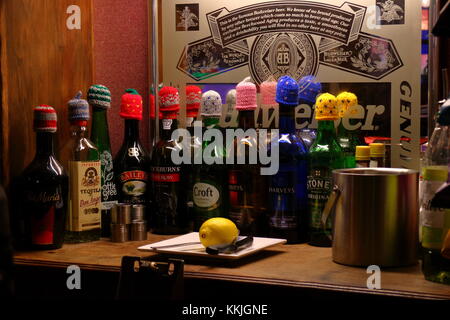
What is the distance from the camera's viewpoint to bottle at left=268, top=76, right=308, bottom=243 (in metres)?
1.36

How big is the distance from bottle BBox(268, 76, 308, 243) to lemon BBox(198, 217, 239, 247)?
0.17 m

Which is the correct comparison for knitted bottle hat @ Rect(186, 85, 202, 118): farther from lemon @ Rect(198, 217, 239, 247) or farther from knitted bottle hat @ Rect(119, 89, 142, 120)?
lemon @ Rect(198, 217, 239, 247)

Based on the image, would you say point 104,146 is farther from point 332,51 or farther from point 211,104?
point 332,51

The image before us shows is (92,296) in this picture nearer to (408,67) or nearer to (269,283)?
(269,283)

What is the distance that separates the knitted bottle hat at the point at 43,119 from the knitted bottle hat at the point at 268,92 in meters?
0.60

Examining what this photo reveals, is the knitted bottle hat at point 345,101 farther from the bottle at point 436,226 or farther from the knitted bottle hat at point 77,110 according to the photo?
the knitted bottle hat at point 77,110

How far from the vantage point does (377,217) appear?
1126mm

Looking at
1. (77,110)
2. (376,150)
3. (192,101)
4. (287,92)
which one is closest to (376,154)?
(376,150)

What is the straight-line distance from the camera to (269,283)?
3.44 ft

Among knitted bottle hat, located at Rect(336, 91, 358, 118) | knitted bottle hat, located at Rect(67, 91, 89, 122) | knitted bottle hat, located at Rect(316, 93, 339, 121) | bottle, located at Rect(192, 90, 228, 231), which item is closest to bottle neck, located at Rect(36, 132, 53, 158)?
knitted bottle hat, located at Rect(67, 91, 89, 122)

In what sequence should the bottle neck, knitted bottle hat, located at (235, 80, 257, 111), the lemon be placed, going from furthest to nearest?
knitted bottle hat, located at (235, 80, 257, 111), the bottle neck, the lemon

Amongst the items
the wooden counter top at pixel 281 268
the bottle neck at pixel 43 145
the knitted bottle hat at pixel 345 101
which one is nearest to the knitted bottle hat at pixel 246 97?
the knitted bottle hat at pixel 345 101

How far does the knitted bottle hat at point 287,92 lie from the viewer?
4.46 ft
